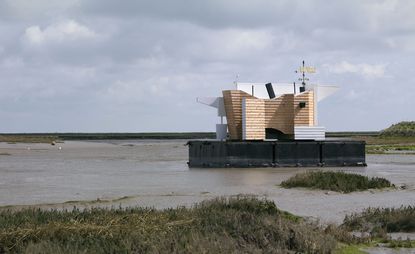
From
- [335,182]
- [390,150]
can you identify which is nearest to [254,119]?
[335,182]

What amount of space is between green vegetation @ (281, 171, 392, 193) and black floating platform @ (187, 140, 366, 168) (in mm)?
14637

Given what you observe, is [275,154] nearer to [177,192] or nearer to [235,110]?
[235,110]

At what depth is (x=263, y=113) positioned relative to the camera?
4291 centimetres

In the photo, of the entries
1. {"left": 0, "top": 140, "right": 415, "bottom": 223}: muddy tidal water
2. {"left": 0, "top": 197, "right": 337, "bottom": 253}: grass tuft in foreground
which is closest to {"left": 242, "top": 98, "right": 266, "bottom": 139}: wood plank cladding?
{"left": 0, "top": 140, "right": 415, "bottom": 223}: muddy tidal water

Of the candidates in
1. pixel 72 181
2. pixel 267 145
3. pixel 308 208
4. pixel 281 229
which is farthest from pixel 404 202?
pixel 267 145

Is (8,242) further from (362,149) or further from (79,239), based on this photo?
(362,149)

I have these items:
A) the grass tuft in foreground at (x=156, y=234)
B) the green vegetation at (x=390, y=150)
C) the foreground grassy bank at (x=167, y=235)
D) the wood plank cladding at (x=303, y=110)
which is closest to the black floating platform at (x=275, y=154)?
the wood plank cladding at (x=303, y=110)

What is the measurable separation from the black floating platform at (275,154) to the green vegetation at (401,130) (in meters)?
77.2

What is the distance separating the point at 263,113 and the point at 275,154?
337cm

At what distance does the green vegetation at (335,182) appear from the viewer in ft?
79.3

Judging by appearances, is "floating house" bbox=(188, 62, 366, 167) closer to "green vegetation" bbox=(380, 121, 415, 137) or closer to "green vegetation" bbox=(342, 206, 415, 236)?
"green vegetation" bbox=(342, 206, 415, 236)

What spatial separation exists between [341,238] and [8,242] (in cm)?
618

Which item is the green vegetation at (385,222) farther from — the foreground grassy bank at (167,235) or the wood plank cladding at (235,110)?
the wood plank cladding at (235,110)

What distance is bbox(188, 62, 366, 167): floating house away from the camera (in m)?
40.9
